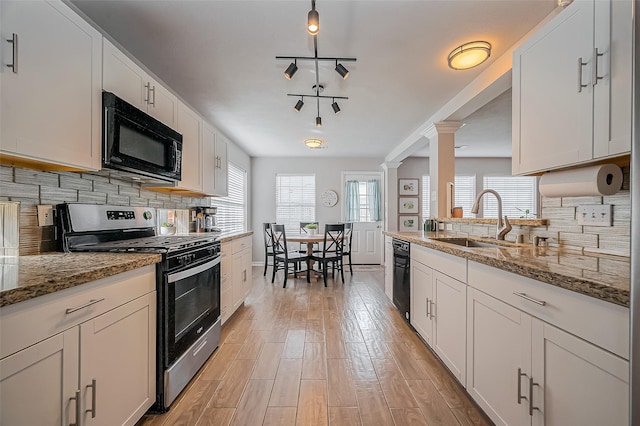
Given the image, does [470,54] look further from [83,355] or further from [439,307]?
[83,355]

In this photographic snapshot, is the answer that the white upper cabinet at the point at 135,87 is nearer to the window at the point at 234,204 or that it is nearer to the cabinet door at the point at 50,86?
the cabinet door at the point at 50,86

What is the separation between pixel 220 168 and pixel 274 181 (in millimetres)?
2822

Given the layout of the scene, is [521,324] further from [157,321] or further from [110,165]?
[110,165]

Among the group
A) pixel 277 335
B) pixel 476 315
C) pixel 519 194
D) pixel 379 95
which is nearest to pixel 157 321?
pixel 277 335

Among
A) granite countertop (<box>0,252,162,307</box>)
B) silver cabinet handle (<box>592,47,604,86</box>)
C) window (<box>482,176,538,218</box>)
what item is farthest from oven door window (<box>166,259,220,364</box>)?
window (<box>482,176,538,218</box>)

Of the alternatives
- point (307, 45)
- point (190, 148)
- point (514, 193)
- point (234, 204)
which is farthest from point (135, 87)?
point (514, 193)

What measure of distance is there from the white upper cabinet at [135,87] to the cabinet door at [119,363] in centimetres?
124

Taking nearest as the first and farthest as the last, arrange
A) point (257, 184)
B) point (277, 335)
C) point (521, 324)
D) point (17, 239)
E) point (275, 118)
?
point (521, 324)
point (17, 239)
point (277, 335)
point (275, 118)
point (257, 184)

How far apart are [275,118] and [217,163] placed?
0.99 m

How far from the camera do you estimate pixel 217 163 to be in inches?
129

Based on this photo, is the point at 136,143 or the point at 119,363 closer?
the point at 119,363

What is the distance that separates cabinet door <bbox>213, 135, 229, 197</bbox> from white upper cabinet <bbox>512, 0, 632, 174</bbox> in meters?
2.87

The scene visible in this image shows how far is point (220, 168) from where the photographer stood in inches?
134

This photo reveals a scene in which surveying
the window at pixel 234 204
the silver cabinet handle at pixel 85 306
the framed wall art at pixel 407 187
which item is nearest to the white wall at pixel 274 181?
the window at pixel 234 204
